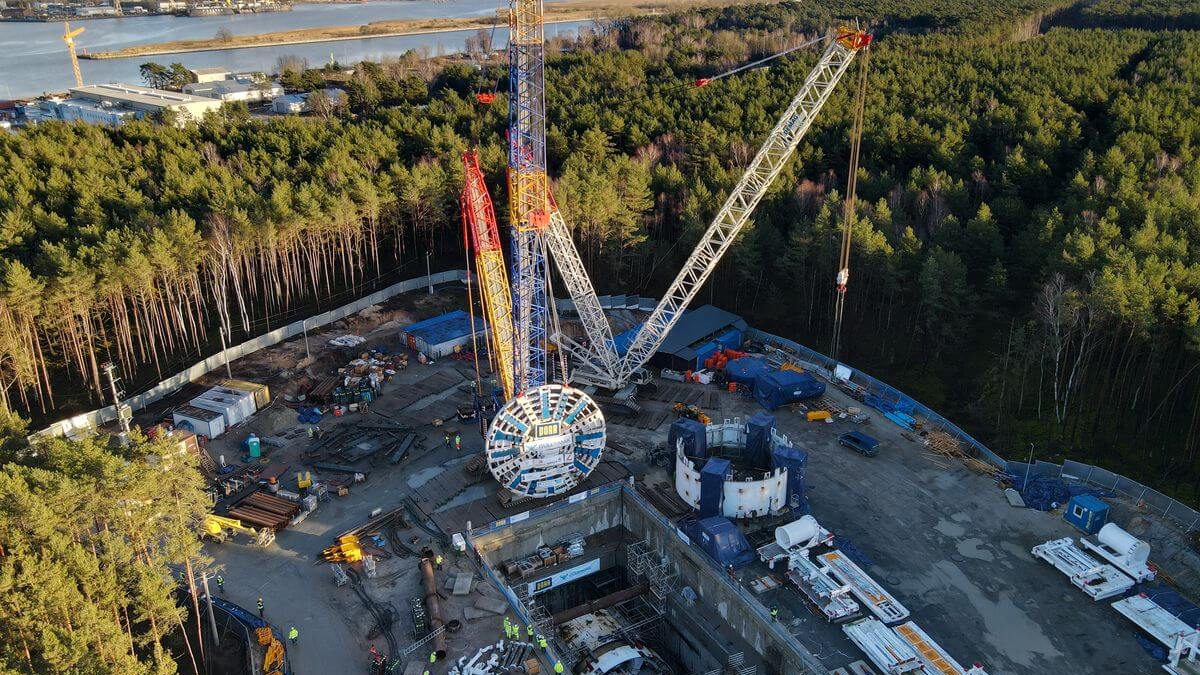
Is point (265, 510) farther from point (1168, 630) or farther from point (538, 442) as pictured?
point (1168, 630)

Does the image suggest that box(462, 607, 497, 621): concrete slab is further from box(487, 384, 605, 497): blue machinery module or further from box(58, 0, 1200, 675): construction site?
box(487, 384, 605, 497): blue machinery module

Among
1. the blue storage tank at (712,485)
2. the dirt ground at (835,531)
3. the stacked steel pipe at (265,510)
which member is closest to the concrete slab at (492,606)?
the dirt ground at (835,531)

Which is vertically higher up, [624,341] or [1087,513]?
[624,341]

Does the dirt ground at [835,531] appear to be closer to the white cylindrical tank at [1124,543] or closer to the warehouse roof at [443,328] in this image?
the white cylindrical tank at [1124,543]

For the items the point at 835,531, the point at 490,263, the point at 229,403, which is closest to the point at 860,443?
the point at 835,531

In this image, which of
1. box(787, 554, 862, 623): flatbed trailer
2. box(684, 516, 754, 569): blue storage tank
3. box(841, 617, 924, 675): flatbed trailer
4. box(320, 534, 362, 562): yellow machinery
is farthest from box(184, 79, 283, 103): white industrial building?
box(841, 617, 924, 675): flatbed trailer
